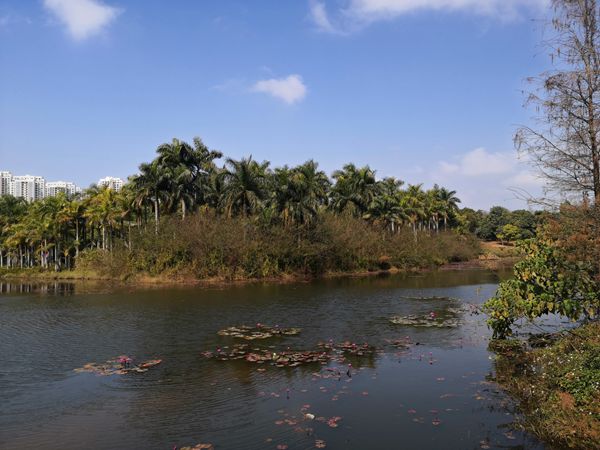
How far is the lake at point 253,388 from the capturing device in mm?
9172

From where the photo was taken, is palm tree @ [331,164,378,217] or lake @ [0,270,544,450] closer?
lake @ [0,270,544,450]

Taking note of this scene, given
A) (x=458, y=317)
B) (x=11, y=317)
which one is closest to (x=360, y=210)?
(x=458, y=317)

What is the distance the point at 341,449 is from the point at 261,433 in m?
A: 1.74

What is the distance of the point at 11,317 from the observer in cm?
2561

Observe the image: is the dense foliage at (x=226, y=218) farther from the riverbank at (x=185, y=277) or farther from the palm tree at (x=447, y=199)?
the palm tree at (x=447, y=199)

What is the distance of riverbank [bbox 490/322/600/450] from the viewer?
812 centimetres

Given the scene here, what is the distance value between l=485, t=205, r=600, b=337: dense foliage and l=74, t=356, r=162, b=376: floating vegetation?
1101cm

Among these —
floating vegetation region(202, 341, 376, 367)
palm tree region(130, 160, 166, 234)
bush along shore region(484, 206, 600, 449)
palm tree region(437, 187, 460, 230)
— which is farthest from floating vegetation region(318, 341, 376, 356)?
palm tree region(437, 187, 460, 230)

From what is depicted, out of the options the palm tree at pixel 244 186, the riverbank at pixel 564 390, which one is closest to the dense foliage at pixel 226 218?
the palm tree at pixel 244 186

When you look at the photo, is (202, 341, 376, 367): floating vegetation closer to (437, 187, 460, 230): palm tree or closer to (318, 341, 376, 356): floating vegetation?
(318, 341, 376, 356): floating vegetation

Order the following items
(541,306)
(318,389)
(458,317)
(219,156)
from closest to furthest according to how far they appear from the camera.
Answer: (318,389)
(541,306)
(458,317)
(219,156)

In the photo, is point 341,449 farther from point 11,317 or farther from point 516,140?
point 11,317

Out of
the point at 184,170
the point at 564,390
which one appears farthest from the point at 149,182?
the point at 564,390

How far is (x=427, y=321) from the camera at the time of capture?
21.5m
